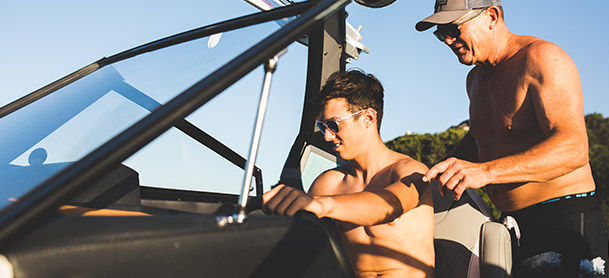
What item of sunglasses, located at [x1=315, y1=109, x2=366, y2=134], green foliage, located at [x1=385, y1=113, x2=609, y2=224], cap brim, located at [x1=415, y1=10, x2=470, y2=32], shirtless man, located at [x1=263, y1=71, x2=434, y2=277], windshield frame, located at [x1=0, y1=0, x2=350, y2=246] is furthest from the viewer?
green foliage, located at [x1=385, y1=113, x2=609, y2=224]

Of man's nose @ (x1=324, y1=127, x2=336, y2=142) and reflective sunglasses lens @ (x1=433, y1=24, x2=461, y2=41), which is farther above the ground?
reflective sunglasses lens @ (x1=433, y1=24, x2=461, y2=41)

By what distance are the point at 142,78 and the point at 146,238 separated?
96 cm

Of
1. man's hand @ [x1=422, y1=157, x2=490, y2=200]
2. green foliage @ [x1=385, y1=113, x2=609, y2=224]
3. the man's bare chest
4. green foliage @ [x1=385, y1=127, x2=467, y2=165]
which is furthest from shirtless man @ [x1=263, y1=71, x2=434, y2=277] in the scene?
green foliage @ [x1=385, y1=127, x2=467, y2=165]

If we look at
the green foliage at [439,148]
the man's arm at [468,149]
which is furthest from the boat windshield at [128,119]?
the green foliage at [439,148]

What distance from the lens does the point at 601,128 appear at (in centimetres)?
2297

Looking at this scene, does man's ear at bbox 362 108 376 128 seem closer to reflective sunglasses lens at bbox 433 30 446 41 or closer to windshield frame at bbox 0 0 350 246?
reflective sunglasses lens at bbox 433 30 446 41

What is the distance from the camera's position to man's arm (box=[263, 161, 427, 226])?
1.31 meters

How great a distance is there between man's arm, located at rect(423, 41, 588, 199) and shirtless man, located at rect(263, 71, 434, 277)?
245 millimetres

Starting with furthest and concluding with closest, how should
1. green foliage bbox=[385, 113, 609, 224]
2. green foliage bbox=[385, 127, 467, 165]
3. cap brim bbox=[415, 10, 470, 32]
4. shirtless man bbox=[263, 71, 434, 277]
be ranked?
green foliage bbox=[385, 127, 467, 165] → green foliage bbox=[385, 113, 609, 224] → cap brim bbox=[415, 10, 470, 32] → shirtless man bbox=[263, 71, 434, 277]

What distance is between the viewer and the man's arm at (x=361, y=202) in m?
1.31

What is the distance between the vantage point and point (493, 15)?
7.82 ft

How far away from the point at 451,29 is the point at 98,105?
5.44 feet

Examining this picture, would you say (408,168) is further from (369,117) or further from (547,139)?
(547,139)

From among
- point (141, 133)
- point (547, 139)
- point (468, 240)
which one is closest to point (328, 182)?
point (468, 240)
